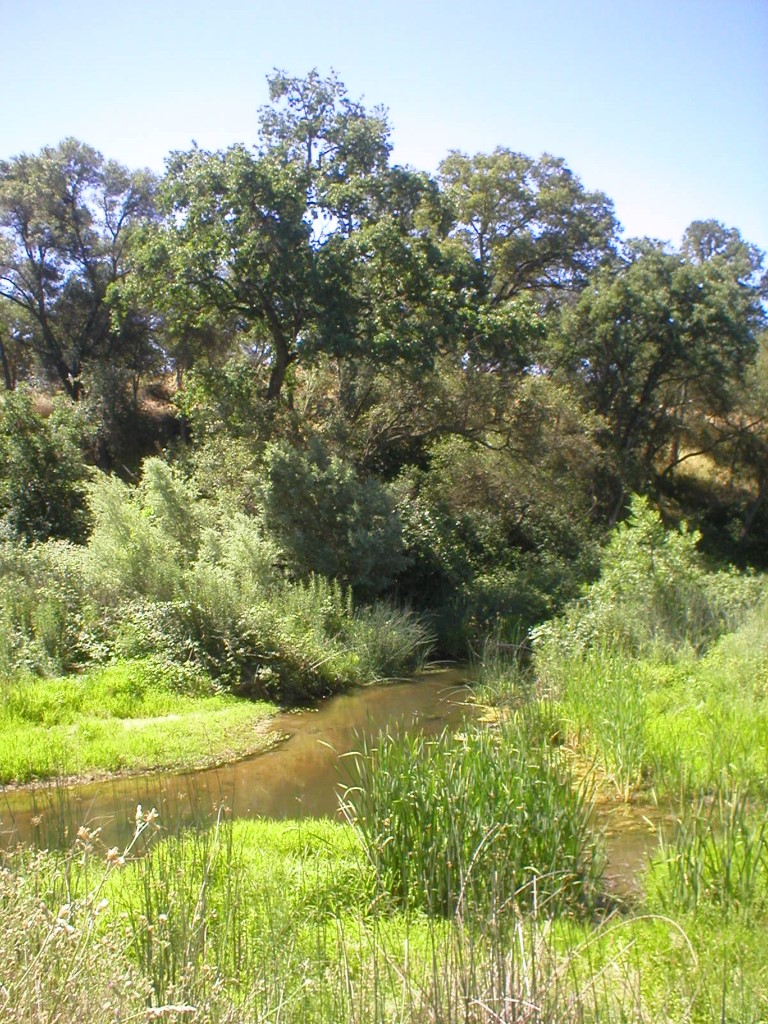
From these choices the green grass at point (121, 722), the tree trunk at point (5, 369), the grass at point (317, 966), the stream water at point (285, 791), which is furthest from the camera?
the tree trunk at point (5, 369)

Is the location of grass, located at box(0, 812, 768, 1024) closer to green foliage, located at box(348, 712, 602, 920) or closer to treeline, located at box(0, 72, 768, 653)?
green foliage, located at box(348, 712, 602, 920)

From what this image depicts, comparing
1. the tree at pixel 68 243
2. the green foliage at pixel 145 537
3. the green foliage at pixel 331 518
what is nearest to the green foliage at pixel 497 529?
the green foliage at pixel 331 518

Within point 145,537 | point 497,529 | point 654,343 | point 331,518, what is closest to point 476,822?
point 145,537

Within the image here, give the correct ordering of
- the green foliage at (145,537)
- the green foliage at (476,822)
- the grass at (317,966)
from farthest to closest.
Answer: the green foliage at (145,537), the green foliage at (476,822), the grass at (317,966)

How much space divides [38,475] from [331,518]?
6.76 metres

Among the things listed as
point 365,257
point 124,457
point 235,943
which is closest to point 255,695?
point 235,943

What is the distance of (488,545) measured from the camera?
73.5ft

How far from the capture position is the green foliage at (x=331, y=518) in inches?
715

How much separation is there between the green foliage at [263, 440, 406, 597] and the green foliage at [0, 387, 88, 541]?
169 inches

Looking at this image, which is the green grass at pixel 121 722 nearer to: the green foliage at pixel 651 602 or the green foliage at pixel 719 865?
the green foliage at pixel 651 602

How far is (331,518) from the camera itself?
60.9 ft

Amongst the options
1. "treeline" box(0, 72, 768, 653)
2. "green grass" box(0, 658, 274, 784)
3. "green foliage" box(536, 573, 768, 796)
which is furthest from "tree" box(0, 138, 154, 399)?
"green foliage" box(536, 573, 768, 796)

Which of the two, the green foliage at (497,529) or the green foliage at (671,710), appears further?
the green foliage at (497,529)

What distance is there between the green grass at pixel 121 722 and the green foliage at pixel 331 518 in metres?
5.79
